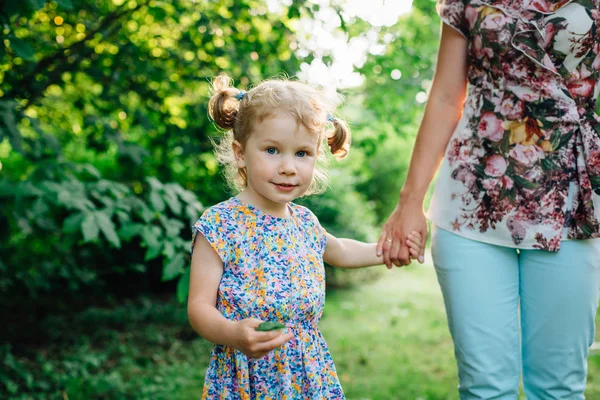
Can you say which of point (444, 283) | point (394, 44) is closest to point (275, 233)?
point (444, 283)

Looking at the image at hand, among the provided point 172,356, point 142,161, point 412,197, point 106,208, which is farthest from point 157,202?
point 172,356

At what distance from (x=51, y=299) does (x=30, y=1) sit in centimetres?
381

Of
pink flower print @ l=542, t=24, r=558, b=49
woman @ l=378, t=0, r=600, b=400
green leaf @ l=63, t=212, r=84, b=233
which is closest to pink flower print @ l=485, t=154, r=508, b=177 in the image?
woman @ l=378, t=0, r=600, b=400

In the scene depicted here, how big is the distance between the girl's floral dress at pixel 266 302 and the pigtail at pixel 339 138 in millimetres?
391

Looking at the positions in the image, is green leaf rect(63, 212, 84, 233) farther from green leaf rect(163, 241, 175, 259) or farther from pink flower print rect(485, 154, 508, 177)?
pink flower print rect(485, 154, 508, 177)

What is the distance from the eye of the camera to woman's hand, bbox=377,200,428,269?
2.12m

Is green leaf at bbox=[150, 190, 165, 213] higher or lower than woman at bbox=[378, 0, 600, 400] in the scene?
lower

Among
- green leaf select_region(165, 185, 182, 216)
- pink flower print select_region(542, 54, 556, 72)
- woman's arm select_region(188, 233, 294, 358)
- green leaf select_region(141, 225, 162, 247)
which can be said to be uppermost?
pink flower print select_region(542, 54, 556, 72)

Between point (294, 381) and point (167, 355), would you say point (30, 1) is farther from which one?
point (167, 355)

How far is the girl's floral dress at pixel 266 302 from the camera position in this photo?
182cm

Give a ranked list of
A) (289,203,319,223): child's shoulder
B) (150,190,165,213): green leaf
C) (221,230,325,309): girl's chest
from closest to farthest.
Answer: (221,230,325,309): girl's chest → (289,203,319,223): child's shoulder → (150,190,165,213): green leaf

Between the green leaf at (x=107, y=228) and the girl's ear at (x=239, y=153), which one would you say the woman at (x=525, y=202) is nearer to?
the girl's ear at (x=239, y=153)

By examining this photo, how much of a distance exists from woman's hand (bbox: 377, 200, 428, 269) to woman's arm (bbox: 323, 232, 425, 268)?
0.04ft

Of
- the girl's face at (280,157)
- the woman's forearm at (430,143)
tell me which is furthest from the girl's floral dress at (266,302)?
the woman's forearm at (430,143)
